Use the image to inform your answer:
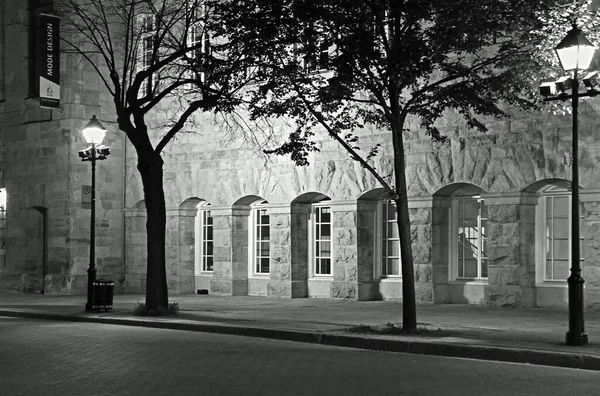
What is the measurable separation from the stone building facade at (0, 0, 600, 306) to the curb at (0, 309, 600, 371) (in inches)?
248

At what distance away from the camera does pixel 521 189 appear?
67.7 ft

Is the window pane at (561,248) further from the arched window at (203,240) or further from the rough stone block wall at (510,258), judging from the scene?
the arched window at (203,240)

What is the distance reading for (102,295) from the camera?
69.9 feet

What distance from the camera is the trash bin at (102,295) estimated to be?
21266 mm

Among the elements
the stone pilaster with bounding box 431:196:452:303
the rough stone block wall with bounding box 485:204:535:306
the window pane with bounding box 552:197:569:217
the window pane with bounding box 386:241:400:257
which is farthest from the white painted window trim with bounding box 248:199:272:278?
the window pane with bounding box 552:197:569:217

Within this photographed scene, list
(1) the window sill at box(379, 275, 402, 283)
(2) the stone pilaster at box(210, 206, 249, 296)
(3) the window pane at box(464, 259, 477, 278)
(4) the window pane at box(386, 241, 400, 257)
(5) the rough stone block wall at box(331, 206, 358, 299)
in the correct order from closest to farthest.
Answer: (3) the window pane at box(464, 259, 477, 278) → (1) the window sill at box(379, 275, 402, 283) → (5) the rough stone block wall at box(331, 206, 358, 299) → (4) the window pane at box(386, 241, 400, 257) → (2) the stone pilaster at box(210, 206, 249, 296)

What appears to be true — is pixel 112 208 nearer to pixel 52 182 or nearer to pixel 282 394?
pixel 52 182

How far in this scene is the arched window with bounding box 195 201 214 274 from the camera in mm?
28484

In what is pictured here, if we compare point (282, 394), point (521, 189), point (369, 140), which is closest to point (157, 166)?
point (369, 140)

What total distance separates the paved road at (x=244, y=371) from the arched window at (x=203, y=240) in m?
12.6

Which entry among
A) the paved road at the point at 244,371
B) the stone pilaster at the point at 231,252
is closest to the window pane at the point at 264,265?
the stone pilaster at the point at 231,252

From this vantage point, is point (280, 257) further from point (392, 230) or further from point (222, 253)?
point (392, 230)

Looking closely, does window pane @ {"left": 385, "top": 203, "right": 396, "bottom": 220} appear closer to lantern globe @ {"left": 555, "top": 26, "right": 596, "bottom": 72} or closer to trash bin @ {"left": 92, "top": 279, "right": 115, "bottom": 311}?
trash bin @ {"left": 92, "top": 279, "right": 115, "bottom": 311}

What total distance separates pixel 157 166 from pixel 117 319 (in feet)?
10.5
